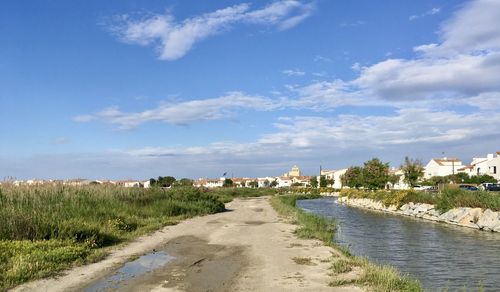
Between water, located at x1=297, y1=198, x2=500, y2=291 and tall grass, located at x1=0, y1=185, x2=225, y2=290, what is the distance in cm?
882

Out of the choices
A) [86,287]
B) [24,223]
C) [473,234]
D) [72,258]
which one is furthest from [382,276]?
[473,234]

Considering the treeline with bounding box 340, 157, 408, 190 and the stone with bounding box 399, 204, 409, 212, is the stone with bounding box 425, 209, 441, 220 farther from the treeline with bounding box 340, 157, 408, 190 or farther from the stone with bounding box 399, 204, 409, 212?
the treeline with bounding box 340, 157, 408, 190

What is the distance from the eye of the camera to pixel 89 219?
1775 cm

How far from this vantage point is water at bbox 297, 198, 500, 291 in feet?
40.3

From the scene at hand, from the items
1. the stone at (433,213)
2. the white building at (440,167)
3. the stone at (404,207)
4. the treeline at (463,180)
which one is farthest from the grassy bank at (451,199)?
the white building at (440,167)

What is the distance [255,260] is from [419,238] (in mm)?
12644

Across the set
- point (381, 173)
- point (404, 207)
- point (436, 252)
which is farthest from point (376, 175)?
point (436, 252)

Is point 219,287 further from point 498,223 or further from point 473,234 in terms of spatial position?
point 498,223

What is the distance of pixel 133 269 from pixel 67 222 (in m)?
4.64

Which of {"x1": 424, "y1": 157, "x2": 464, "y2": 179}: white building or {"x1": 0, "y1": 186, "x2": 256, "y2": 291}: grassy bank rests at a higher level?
{"x1": 424, "y1": 157, "x2": 464, "y2": 179}: white building

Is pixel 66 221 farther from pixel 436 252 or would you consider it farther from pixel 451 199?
pixel 451 199

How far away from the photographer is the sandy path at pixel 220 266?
9.23 m

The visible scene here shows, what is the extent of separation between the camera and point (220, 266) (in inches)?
455

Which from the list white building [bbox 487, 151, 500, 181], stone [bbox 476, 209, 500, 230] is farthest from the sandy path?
white building [bbox 487, 151, 500, 181]
